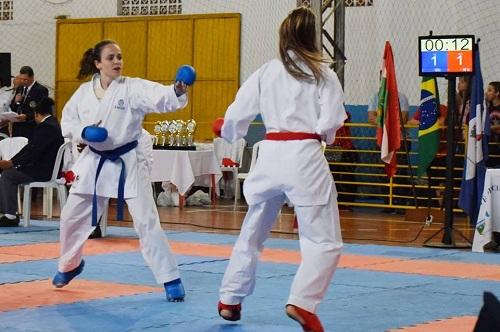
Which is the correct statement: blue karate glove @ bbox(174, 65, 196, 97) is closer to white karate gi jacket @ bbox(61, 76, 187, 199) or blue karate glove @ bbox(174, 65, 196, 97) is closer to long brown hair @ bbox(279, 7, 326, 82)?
white karate gi jacket @ bbox(61, 76, 187, 199)

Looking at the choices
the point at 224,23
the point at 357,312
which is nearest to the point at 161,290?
the point at 357,312

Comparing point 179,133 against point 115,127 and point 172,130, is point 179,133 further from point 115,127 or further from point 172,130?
point 115,127

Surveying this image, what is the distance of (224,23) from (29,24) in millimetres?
3949

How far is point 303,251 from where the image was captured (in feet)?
16.1

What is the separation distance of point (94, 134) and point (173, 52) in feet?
37.6

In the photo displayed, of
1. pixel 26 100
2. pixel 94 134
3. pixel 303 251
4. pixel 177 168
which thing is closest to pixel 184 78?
pixel 94 134

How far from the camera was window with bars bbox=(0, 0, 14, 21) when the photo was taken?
18.5m

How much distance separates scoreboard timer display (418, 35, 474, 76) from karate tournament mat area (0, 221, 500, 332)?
163cm

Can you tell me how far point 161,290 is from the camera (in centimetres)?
636

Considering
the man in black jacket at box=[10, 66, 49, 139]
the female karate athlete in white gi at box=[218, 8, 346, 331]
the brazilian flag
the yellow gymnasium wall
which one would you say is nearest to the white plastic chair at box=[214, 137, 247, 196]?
the yellow gymnasium wall

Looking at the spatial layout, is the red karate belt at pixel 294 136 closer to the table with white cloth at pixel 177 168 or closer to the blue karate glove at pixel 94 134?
the blue karate glove at pixel 94 134

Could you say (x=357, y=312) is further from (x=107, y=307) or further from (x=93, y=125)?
(x=93, y=125)

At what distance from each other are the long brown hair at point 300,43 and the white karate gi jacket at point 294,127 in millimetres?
37

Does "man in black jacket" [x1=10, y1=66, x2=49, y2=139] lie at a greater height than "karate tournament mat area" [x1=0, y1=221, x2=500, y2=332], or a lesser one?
greater
